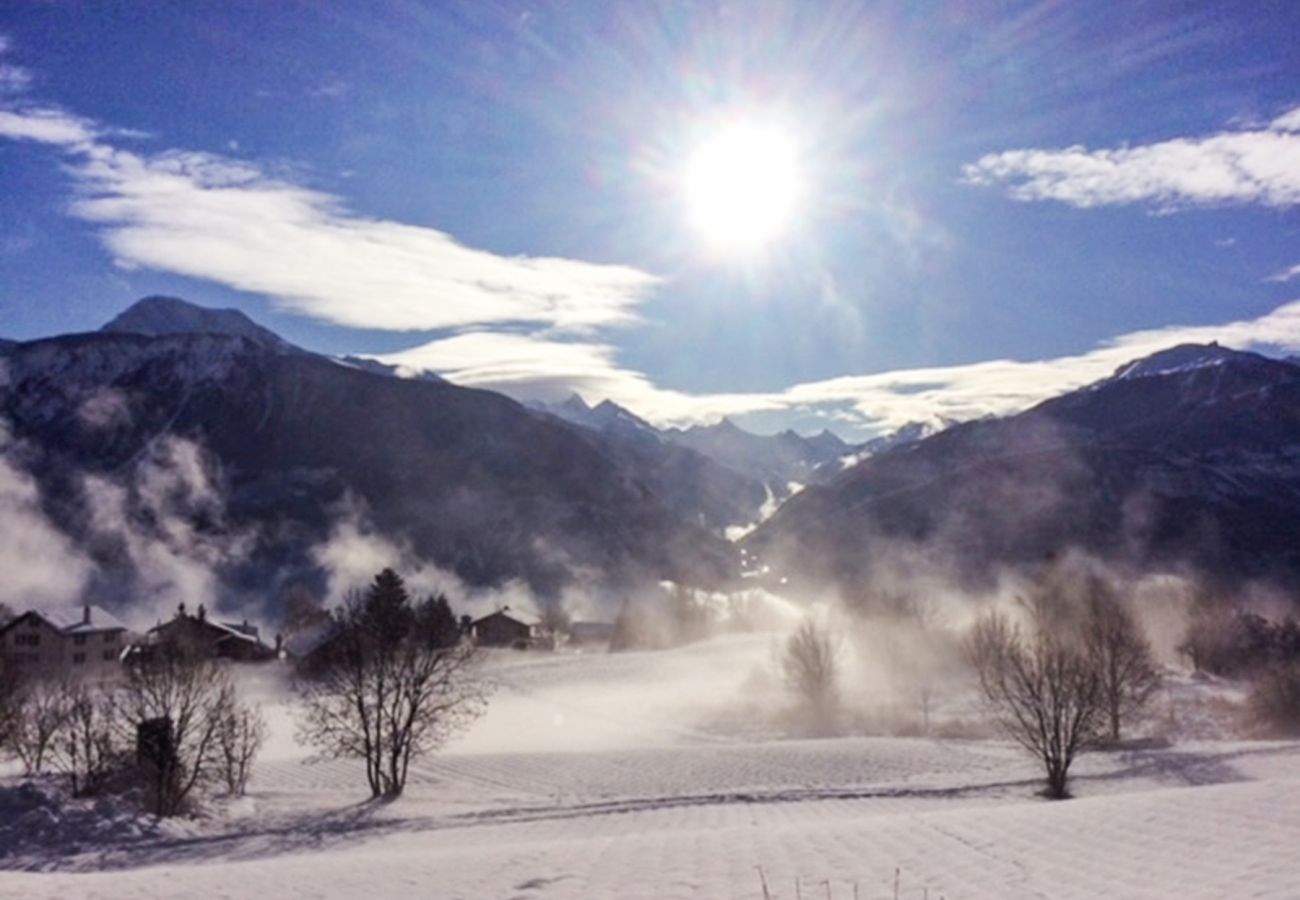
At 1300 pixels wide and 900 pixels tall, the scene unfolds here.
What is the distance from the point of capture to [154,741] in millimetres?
33688

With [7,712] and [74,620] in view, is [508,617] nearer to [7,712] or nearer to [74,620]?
[74,620]

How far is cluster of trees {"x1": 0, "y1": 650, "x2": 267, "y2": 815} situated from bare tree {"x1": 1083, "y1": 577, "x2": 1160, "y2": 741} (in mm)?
44020

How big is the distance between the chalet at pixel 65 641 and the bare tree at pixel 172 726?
68.0 meters

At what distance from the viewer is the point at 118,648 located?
345ft

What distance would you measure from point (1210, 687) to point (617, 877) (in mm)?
81954

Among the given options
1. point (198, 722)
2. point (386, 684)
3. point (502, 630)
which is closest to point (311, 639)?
point (502, 630)

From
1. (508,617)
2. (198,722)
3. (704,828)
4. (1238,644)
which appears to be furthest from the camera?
(508,617)

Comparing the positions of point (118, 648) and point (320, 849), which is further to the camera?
Result: point (118, 648)

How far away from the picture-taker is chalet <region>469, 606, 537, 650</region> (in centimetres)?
13738

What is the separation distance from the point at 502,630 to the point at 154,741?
10609cm

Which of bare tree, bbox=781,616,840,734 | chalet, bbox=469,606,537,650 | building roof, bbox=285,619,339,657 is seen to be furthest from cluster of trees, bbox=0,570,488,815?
chalet, bbox=469,606,537,650

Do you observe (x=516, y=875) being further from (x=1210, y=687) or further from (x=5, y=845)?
(x=1210, y=687)

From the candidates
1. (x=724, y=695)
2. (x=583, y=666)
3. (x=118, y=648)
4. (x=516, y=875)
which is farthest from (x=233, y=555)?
(x=516, y=875)

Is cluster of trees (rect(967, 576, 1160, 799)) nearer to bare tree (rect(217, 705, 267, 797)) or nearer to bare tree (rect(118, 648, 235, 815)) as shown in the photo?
bare tree (rect(118, 648, 235, 815))
